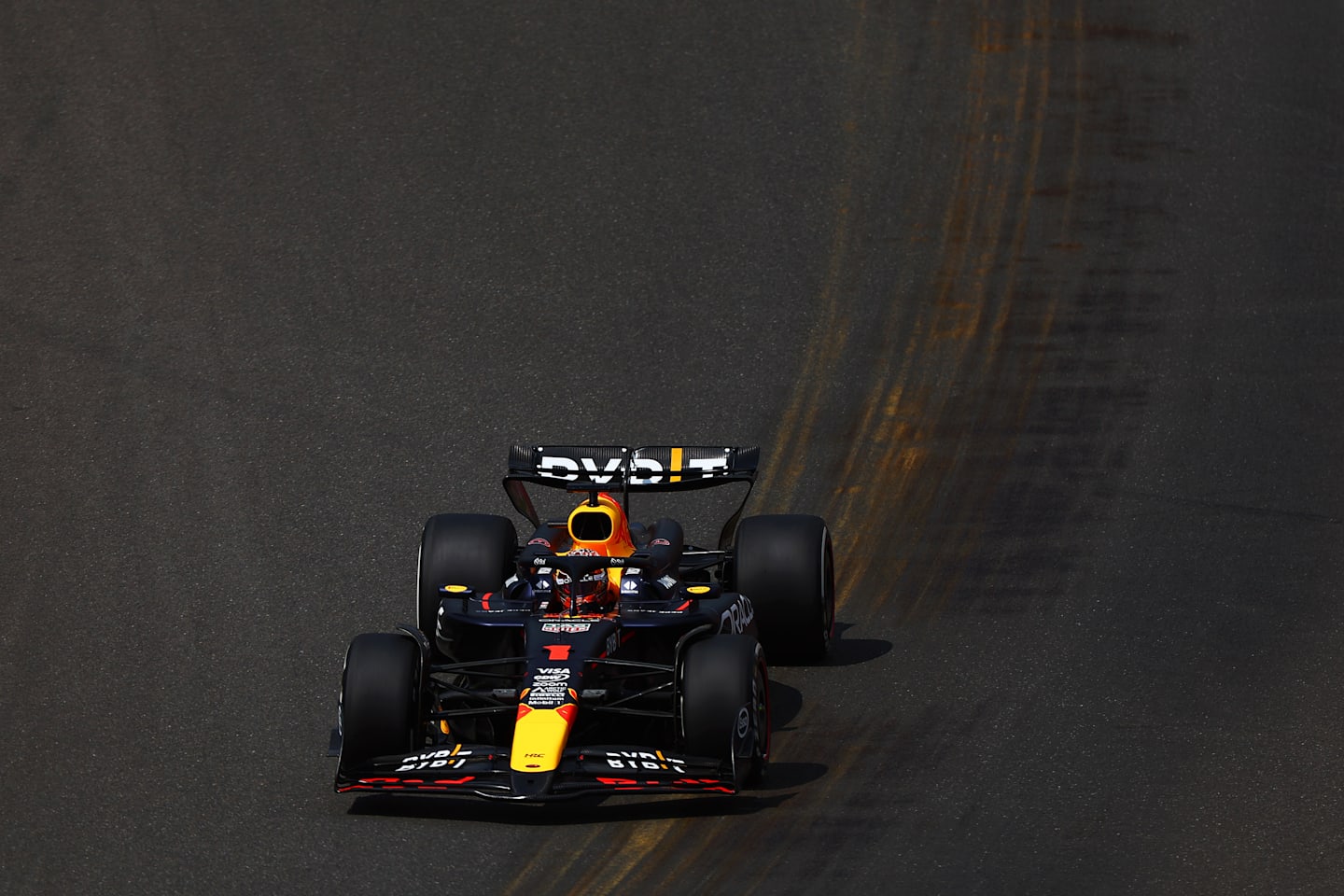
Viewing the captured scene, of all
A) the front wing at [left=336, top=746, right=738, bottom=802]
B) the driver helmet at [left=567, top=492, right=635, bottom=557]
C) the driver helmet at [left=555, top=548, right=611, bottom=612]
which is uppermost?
the driver helmet at [left=567, top=492, right=635, bottom=557]

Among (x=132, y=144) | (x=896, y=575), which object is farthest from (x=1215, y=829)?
(x=132, y=144)

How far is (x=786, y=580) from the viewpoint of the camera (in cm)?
1381

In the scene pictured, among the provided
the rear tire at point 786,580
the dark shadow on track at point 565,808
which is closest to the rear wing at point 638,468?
the rear tire at point 786,580

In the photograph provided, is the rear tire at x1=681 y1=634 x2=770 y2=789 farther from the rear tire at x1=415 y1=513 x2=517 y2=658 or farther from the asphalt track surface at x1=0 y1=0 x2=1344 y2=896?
the rear tire at x1=415 y1=513 x2=517 y2=658

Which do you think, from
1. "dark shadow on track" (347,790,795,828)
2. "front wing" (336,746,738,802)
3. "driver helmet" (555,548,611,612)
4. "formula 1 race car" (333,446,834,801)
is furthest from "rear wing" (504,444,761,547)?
"front wing" (336,746,738,802)

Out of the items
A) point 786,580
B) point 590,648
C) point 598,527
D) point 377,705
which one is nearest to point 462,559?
point 598,527

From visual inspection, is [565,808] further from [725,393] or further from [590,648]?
[725,393]

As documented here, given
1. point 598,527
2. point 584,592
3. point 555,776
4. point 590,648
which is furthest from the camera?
point 598,527

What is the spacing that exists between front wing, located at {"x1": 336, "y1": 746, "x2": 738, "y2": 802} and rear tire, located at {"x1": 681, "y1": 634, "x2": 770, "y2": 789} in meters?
0.15

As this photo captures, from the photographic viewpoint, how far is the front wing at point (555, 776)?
10703 millimetres

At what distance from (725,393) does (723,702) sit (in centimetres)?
873

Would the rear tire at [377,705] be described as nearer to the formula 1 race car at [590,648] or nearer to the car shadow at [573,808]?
the formula 1 race car at [590,648]

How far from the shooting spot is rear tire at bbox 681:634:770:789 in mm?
11062

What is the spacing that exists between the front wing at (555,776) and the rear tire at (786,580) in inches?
117
